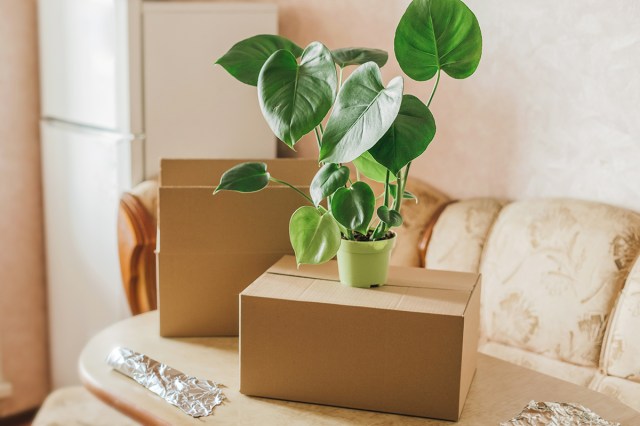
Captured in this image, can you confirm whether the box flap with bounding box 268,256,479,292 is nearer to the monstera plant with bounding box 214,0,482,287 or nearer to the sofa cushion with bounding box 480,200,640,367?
the monstera plant with bounding box 214,0,482,287

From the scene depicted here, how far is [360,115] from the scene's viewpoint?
1168mm

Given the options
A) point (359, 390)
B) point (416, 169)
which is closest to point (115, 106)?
point (416, 169)

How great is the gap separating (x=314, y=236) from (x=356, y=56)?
355mm

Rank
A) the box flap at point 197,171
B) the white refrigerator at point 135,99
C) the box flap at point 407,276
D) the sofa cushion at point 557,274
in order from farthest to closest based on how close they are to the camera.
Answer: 1. the white refrigerator at point 135,99
2. the sofa cushion at point 557,274
3. the box flap at point 197,171
4. the box flap at point 407,276

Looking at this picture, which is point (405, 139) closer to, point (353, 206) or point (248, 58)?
point (353, 206)

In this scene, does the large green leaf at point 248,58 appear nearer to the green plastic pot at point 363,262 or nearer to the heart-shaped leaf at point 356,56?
the heart-shaped leaf at point 356,56

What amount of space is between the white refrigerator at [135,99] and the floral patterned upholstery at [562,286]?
764mm

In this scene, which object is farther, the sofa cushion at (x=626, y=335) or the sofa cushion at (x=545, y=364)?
the sofa cushion at (x=545, y=364)

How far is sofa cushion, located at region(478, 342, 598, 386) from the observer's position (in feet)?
5.78

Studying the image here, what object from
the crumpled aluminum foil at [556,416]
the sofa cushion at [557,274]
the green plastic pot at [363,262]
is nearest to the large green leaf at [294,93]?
the green plastic pot at [363,262]

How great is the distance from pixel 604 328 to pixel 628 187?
0.36 metres

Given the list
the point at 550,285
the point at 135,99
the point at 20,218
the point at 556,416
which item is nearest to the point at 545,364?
the point at 550,285

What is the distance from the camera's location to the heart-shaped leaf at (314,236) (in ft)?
4.17

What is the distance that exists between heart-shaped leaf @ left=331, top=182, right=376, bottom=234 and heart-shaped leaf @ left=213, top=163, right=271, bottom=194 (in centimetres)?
15
